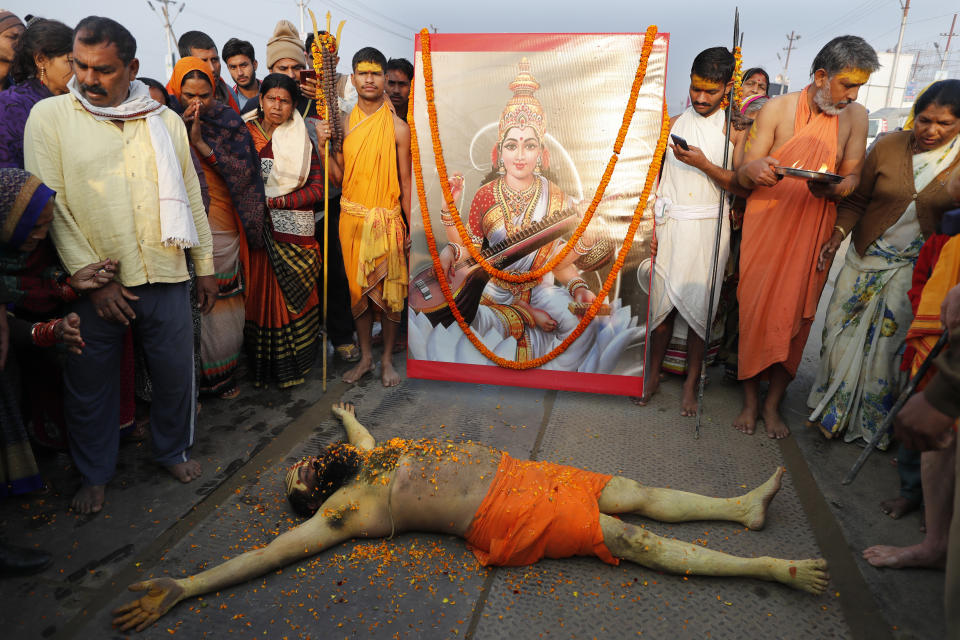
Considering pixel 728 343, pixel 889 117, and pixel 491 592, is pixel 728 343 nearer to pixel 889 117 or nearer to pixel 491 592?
pixel 491 592

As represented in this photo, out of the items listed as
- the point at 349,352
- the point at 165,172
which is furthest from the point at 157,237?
the point at 349,352

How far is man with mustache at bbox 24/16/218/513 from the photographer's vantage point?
94.3 inches

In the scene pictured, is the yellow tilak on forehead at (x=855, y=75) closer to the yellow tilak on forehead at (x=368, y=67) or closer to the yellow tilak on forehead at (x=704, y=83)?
the yellow tilak on forehead at (x=704, y=83)

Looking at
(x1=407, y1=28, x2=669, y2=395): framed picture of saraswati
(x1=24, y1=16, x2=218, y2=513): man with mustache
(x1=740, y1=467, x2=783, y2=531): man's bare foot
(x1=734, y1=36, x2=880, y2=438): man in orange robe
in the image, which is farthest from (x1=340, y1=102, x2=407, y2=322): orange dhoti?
(x1=740, y1=467, x2=783, y2=531): man's bare foot

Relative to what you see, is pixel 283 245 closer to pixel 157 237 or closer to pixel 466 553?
pixel 157 237

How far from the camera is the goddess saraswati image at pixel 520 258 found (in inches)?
132

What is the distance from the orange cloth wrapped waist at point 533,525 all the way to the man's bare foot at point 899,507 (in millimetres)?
1455

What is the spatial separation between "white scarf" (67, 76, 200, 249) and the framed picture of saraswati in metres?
1.36

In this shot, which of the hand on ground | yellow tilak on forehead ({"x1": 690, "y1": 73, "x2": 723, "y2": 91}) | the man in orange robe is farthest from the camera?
yellow tilak on forehead ({"x1": 690, "y1": 73, "x2": 723, "y2": 91})

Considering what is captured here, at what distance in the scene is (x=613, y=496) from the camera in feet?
8.14

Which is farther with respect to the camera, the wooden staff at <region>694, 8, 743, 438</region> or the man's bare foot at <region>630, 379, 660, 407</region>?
the man's bare foot at <region>630, 379, 660, 407</region>

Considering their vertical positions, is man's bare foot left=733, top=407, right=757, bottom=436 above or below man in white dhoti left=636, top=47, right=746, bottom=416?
below

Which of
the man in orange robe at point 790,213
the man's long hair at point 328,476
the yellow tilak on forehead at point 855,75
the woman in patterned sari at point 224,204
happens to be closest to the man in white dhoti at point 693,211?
the man in orange robe at point 790,213

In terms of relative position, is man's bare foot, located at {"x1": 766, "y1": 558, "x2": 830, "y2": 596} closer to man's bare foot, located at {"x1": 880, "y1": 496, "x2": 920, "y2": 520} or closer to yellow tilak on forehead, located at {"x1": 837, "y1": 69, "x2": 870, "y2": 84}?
man's bare foot, located at {"x1": 880, "y1": 496, "x2": 920, "y2": 520}
